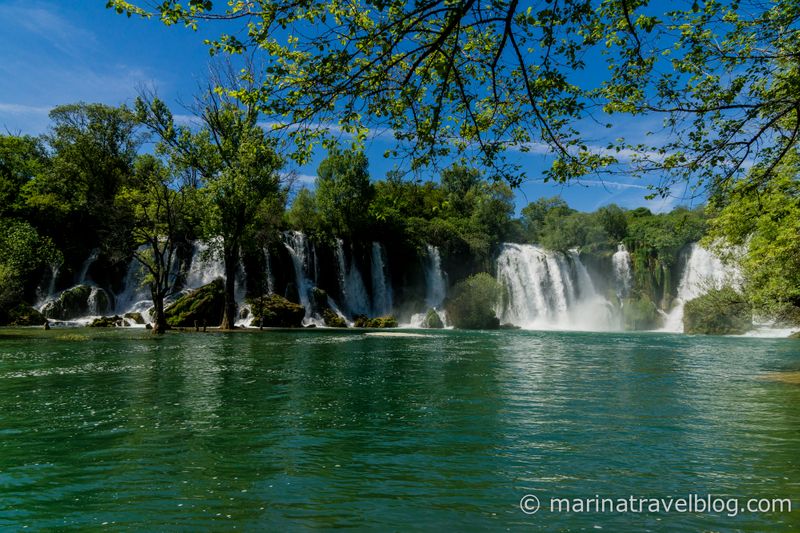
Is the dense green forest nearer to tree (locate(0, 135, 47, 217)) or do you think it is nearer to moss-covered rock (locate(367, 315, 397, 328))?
tree (locate(0, 135, 47, 217))

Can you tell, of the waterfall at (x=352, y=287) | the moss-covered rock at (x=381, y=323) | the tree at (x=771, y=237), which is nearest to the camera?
the tree at (x=771, y=237)

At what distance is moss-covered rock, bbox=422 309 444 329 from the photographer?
5212 centimetres

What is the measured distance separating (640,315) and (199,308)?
45.1 m

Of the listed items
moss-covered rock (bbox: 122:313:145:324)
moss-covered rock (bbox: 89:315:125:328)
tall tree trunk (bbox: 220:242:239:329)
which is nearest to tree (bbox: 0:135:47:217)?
moss-covered rock (bbox: 89:315:125:328)

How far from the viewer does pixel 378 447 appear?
7.57 m

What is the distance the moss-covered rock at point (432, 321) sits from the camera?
171 ft

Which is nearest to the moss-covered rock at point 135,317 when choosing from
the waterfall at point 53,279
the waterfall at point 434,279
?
the waterfall at point 53,279

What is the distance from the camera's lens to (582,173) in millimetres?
7711

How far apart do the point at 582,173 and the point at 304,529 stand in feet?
20.1

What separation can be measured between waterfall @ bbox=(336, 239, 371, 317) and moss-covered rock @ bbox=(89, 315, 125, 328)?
20843 millimetres

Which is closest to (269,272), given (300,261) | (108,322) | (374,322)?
(300,261)

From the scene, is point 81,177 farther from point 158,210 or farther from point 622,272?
point 622,272

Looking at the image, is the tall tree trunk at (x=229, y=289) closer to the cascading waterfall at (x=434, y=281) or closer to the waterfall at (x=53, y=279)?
the waterfall at (x=53, y=279)

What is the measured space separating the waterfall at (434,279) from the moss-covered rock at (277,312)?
17.0 metres
